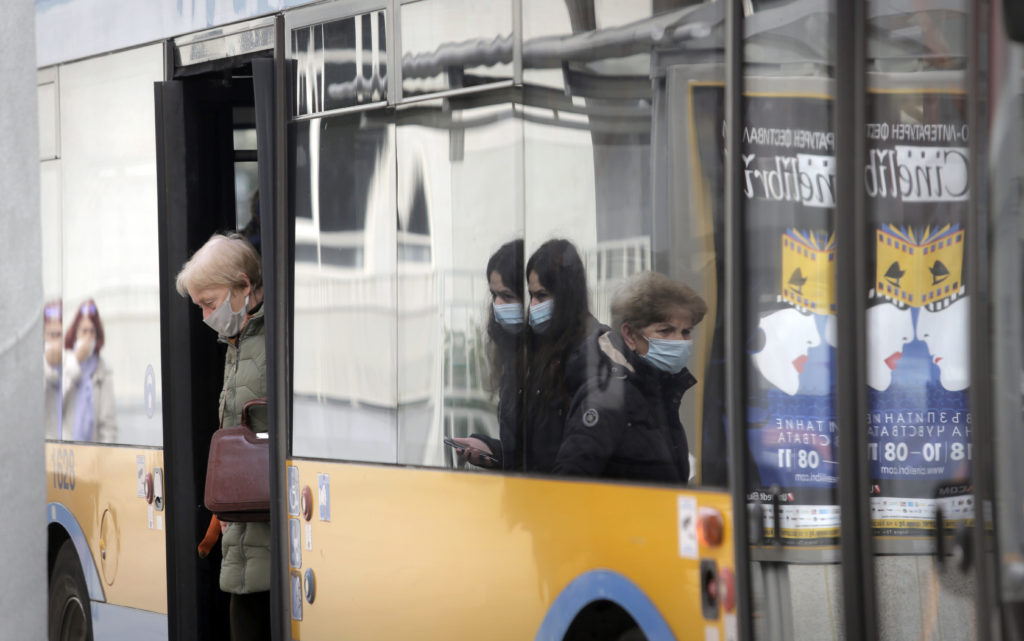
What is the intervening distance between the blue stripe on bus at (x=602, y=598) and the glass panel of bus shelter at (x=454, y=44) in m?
1.64

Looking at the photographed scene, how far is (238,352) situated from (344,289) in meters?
0.74

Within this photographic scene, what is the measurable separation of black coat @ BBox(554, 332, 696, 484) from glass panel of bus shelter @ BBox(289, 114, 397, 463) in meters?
1.00

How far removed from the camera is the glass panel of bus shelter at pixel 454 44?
5.09 meters

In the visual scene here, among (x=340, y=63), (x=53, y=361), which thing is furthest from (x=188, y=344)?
(x=340, y=63)

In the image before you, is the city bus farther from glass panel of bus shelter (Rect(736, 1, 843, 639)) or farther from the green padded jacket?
the green padded jacket

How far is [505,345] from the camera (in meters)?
5.05

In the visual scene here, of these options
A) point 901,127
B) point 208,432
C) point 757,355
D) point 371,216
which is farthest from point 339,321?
point 901,127

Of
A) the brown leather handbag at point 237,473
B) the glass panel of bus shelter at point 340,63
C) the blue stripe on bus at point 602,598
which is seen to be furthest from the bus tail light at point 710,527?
the brown leather handbag at point 237,473

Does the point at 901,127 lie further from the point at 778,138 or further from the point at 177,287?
the point at 177,287

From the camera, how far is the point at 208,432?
6992 millimetres

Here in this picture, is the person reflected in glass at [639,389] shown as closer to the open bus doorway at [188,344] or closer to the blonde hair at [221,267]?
the blonde hair at [221,267]

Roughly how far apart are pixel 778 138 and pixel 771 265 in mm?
347

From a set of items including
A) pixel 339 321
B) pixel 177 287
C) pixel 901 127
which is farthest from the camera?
pixel 177 287

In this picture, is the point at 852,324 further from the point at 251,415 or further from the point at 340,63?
the point at 251,415
